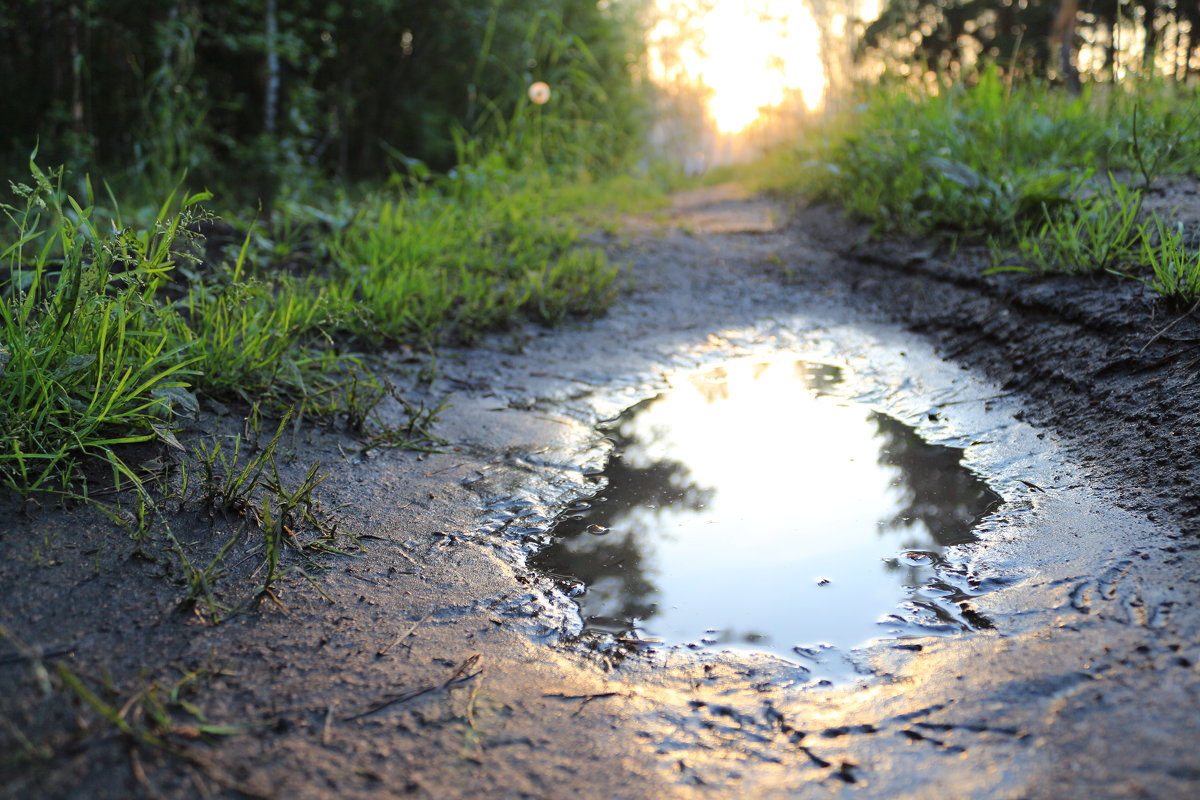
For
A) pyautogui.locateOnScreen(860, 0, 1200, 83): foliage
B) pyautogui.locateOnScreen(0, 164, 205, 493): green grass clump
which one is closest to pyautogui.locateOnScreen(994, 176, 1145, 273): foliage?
pyautogui.locateOnScreen(0, 164, 205, 493): green grass clump

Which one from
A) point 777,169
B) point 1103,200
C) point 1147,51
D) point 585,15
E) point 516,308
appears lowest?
point 516,308

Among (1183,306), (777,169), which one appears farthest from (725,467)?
(777,169)

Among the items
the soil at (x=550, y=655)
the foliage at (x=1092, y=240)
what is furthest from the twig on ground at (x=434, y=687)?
the foliage at (x=1092, y=240)

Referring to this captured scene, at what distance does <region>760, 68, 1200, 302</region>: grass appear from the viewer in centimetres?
270

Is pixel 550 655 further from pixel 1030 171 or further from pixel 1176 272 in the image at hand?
pixel 1030 171

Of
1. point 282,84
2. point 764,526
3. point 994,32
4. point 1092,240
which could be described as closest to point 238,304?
point 764,526

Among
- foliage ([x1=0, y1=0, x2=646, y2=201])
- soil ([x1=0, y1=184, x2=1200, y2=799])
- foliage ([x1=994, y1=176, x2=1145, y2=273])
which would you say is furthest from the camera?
foliage ([x1=0, y1=0, x2=646, y2=201])

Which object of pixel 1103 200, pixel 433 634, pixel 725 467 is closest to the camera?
pixel 433 634

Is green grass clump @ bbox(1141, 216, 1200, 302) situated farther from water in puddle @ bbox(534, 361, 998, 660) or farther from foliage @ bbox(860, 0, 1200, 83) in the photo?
foliage @ bbox(860, 0, 1200, 83)

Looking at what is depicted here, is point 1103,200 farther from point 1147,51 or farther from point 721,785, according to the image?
point 1147,51

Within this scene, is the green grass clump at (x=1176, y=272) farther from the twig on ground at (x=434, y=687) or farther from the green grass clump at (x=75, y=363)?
the green grass clump at (x=75, y=363)

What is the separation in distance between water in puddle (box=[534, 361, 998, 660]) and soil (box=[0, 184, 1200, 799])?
69mm

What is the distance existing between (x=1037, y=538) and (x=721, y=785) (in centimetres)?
95

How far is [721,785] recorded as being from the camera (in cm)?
104
